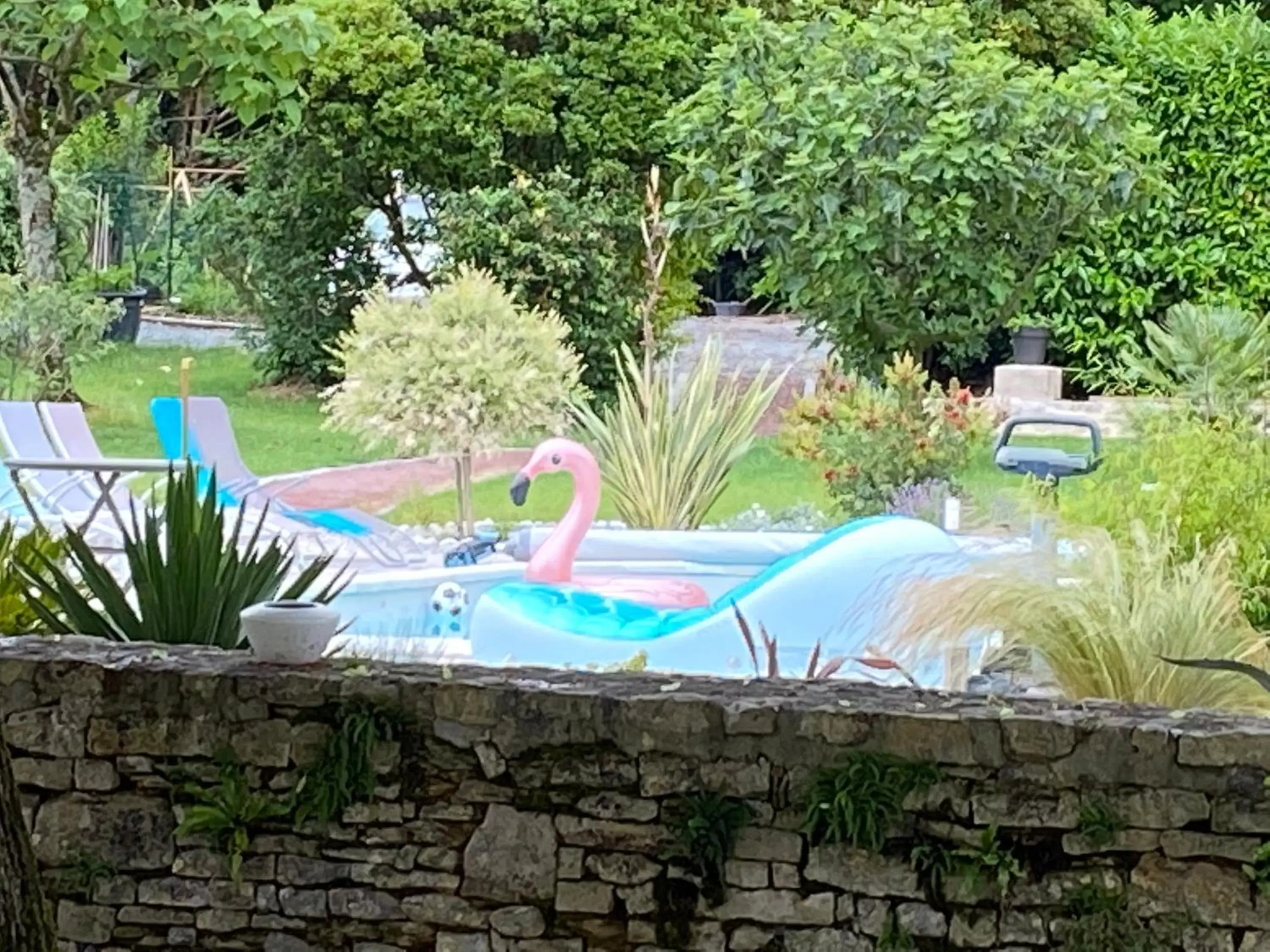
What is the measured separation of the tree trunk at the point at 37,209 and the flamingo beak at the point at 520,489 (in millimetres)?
3759

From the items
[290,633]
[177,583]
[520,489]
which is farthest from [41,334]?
[290,633]

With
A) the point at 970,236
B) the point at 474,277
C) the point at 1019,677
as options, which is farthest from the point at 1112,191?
the point at 1019,677

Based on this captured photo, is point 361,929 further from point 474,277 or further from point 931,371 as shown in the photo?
point 931,371

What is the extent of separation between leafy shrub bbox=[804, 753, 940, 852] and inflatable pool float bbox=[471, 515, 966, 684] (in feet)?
6.55

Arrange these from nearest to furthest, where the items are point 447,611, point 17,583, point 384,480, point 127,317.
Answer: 1. point 17,583
2. point 447,611
3. point 384,480
4. point 127,317

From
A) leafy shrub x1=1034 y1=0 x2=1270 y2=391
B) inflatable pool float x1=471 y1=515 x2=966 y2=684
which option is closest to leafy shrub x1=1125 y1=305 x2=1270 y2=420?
inflatable pool float x1=471 y1=515 x2=966 y2=684

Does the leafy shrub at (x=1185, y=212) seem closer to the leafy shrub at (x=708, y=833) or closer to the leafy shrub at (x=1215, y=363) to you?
the leafy shrub at (x=1215, y=363)

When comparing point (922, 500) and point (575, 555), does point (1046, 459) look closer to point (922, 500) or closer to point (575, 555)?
point (922, 500)

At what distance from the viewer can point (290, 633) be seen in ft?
8.76

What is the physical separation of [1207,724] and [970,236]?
18.9 ft

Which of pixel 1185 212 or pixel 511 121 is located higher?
pixel 511 121

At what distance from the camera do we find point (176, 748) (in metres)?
2.65

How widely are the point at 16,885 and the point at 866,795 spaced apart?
1.22m

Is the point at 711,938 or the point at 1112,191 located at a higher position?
the point at 1112,191
